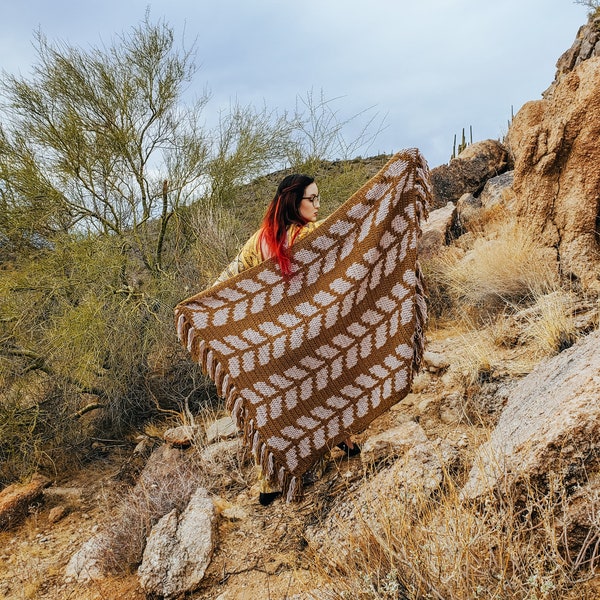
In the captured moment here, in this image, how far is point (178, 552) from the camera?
288cm

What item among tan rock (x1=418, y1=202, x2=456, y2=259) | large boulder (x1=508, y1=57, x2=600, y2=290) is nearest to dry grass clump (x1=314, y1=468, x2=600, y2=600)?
large boulder (x1=508, y1=57, x2=600, y2=290)

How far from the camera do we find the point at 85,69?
27.9 ft

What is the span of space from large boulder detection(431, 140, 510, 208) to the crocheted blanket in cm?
798

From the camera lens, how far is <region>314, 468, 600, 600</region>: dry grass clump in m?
1.63

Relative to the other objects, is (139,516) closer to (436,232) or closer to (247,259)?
(247,259)

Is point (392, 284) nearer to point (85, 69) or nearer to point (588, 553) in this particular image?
point (588, 553)

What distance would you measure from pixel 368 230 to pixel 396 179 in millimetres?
316

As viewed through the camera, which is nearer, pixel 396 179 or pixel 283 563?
pixel 283 563

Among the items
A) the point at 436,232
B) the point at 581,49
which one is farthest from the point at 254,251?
the point at 581,49

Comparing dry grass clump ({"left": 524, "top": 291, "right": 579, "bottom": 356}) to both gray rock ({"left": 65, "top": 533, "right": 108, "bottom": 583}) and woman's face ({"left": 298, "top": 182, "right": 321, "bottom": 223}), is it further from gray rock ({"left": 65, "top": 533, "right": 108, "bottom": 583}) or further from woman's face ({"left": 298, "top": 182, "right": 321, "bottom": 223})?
gray rock ({"left": 65, "top": 533, "right": 108, "bottom": 583})

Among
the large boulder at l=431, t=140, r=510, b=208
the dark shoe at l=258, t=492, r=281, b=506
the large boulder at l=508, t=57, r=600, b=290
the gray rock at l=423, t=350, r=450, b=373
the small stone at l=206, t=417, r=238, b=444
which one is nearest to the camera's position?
the dark shoe at l=258, t=492, r=281, b=506

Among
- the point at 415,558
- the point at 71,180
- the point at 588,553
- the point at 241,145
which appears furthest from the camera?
the point at 241,145

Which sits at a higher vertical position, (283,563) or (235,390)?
(235,390)

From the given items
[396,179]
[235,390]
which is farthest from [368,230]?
[235,390]
